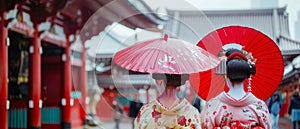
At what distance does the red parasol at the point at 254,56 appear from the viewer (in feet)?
14.1

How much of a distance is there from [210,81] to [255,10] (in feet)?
96.2

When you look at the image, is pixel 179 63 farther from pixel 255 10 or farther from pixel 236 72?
pixel 255 10

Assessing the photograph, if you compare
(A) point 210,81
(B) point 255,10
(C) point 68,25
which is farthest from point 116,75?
(B) point 255,10

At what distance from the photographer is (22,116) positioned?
1273 cm

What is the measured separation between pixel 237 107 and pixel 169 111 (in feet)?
1.72

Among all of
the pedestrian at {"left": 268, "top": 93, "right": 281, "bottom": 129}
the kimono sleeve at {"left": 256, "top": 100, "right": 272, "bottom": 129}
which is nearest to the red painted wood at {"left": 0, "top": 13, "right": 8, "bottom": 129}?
the pedestrian at {"left": 268, "top": 93, "right": 281, "bottom": 129}

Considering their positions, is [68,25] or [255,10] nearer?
[68,25]

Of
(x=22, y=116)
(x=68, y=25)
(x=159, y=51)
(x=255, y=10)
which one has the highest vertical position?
(x=255, y=10)

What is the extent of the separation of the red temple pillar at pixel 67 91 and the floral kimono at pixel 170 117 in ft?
36.9

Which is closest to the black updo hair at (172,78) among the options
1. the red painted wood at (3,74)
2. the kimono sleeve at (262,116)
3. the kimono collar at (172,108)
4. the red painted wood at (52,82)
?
the kimono collar at (172,108)

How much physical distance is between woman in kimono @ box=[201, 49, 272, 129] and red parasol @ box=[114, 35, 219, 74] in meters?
0.21

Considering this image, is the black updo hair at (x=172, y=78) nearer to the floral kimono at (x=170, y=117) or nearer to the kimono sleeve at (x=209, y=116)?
the floral kimono at (x=170, y=117)

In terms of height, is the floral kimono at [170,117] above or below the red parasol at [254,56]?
below

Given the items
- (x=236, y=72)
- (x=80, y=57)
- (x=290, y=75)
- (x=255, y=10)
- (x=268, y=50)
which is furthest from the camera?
(x=255, y=10)
